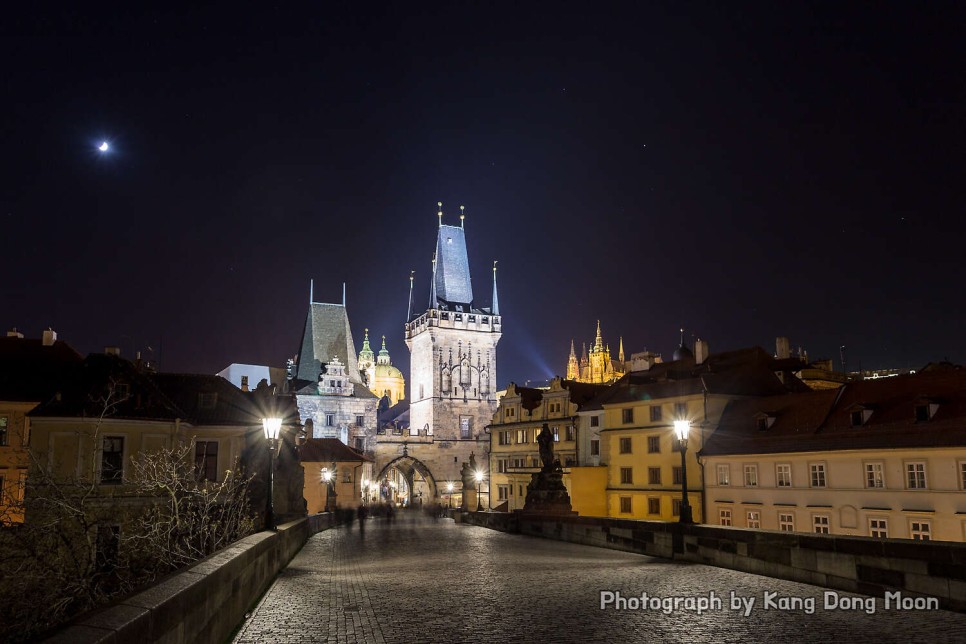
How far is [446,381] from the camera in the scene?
342 ft

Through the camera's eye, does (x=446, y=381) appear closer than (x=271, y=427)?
No

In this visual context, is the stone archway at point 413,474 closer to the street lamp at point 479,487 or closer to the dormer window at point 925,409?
the street lamp at point 479,487

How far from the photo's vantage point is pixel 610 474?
53.2 metres

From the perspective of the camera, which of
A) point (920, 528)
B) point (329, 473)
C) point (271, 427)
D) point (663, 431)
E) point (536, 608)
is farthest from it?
point (329, 473)

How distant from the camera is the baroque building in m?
96.6

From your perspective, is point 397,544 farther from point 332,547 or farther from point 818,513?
point 818,513

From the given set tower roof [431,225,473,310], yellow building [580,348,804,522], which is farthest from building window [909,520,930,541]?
tower roof [431,225,473,310]

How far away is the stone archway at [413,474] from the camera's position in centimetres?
9438

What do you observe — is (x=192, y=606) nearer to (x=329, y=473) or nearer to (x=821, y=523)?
(x=821, y=523)

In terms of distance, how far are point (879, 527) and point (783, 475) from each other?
522 centimetres

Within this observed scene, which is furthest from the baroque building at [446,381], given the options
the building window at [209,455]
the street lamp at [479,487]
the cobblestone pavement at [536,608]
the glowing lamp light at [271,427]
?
the cobblestone pavement at [536,608]

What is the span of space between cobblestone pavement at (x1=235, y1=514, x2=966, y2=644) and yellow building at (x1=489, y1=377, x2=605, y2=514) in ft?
132

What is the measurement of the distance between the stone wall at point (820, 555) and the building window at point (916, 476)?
13.9 metres

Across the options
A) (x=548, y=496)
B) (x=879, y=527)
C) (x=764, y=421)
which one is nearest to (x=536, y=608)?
(x=548, y=496)
